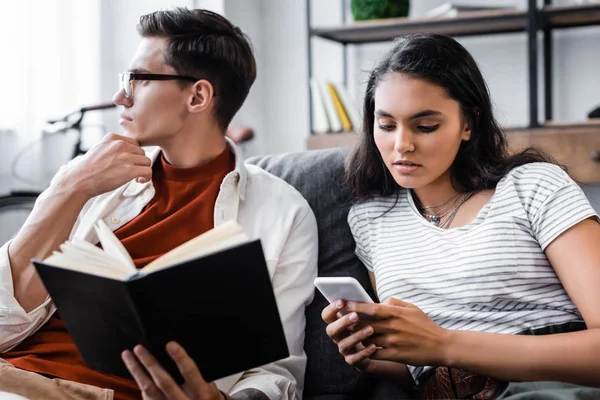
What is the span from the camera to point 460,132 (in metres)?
1.38

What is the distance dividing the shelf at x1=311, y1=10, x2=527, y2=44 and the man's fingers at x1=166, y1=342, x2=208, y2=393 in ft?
7.76

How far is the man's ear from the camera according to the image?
1581 millimetres

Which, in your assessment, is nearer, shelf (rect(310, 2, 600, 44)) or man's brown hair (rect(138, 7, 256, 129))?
man's brown hair (rect(138, 7, 256, 129))

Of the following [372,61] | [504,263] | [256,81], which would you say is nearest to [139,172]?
[504,263]

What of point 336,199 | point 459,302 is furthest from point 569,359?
point 336,199

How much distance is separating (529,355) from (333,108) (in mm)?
2194

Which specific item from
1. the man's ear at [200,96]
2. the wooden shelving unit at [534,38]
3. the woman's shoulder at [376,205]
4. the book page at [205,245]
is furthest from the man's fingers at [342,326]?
the wooden shelving unit at [534,38]

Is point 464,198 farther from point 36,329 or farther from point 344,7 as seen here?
point 344,7

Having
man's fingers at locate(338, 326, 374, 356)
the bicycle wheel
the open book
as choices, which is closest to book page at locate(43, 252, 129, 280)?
the open book

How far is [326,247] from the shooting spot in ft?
5.08

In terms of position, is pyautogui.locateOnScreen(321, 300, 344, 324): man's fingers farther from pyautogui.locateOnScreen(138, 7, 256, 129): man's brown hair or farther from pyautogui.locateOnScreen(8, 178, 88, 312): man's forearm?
pyautogui.locateOnScreen(138, 7, 256, 129): man's brown hair

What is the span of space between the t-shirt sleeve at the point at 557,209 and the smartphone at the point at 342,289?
334 mm

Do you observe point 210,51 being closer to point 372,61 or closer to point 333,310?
point 333,310

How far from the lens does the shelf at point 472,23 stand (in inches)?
114
